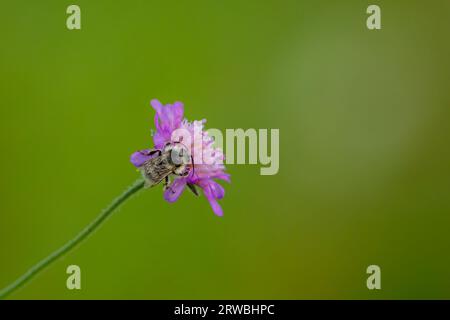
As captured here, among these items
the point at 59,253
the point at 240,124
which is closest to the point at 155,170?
the point at 59,253

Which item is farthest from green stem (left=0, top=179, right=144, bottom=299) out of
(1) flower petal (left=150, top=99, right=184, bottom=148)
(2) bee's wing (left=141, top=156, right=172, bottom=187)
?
(1) flower petal (left=150, top=99, right=184, bottom=148)

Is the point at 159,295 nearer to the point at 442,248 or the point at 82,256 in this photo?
the point at 82,256

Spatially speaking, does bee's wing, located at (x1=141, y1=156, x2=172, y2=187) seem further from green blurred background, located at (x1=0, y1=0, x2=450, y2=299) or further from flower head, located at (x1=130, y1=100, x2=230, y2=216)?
green blurred background, located at (x1=0, y1=0, x2=450, y2=299)

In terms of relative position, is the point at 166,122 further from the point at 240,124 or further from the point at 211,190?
the point at 240,124

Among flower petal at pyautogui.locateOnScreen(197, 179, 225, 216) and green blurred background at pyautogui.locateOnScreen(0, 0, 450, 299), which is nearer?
flower petal at pyautogui.locateOnScreen(197, 179, 225, 216)

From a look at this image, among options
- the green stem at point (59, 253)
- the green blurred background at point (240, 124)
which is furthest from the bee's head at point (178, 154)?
the green blurred background at point (240, 124)

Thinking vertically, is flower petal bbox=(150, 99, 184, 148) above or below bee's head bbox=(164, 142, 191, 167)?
above

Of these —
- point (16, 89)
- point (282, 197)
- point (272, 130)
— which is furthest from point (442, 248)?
point (16, 89)
